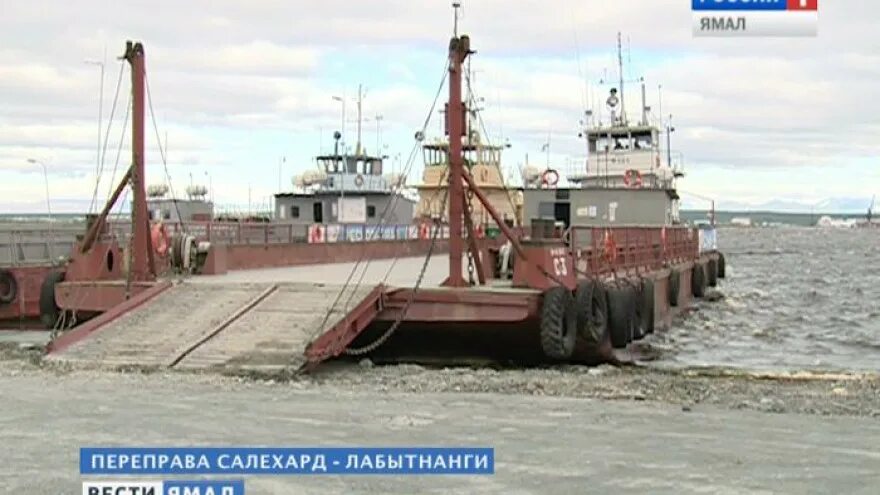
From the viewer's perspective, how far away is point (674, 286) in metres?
29.7

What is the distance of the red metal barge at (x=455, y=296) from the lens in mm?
15977

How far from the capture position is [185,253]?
21.7 meters

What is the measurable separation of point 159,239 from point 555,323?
8.38 metres

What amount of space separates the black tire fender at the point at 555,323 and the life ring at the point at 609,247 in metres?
4.26

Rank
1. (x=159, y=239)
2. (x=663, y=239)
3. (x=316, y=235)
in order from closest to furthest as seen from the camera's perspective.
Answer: (x=159, y=239), (x=663, y=239), (x=316, y=235)

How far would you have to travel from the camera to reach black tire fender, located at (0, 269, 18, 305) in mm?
25406

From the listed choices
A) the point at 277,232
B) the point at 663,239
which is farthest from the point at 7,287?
the point at 663,239

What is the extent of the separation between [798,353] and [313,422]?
14.9 m

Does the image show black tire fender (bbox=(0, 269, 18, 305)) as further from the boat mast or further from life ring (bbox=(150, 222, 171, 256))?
the boat mast

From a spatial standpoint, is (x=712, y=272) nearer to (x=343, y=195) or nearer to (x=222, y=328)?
(x=343, y=195)

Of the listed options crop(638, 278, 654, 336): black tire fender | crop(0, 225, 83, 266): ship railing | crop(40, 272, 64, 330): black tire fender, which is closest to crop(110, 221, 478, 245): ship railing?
crop(0, 225, 83, 266): ship railing

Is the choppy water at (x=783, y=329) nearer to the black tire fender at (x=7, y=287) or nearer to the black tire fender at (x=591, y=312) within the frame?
the black tire fender at (x=591, y=312)

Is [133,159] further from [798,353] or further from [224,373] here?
[798,353]
